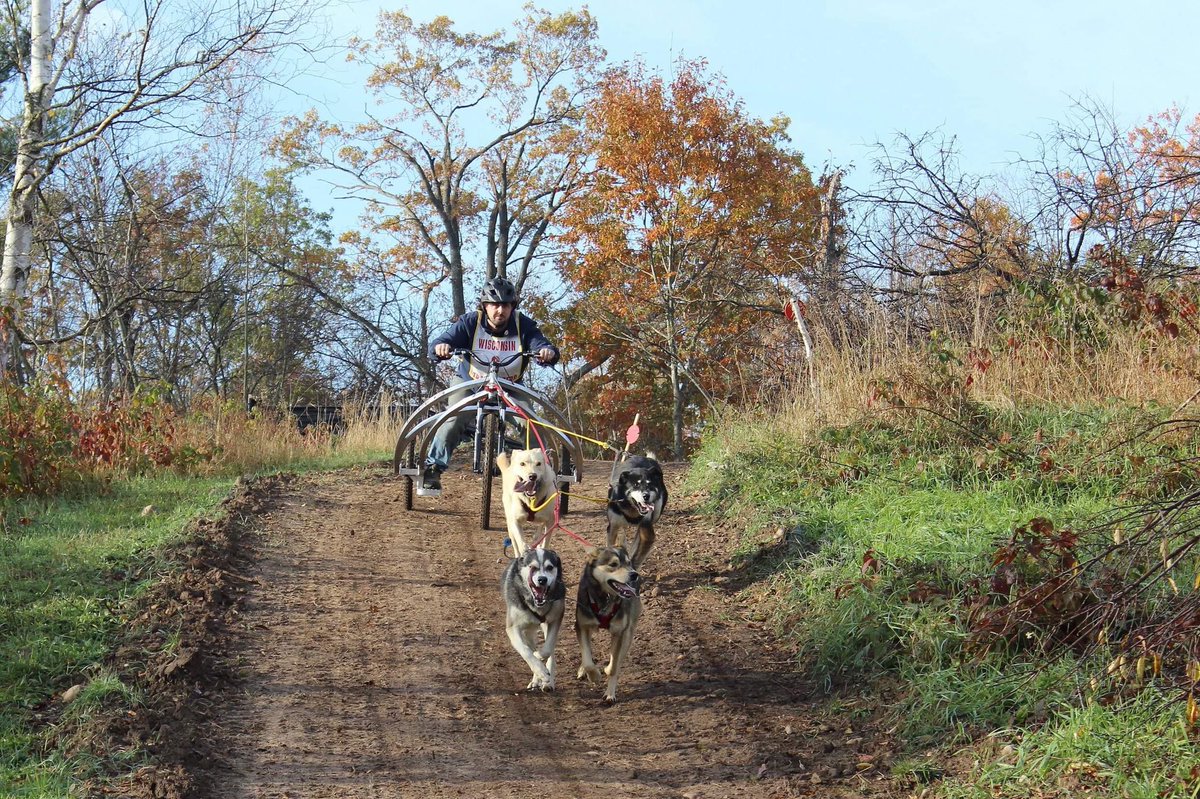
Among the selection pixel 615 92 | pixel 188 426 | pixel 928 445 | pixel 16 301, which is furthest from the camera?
pixel 615 92

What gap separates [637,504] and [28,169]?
26.1ft

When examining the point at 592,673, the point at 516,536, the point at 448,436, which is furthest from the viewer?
the point at 448,436

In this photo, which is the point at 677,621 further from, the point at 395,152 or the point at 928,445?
the point at 395,152

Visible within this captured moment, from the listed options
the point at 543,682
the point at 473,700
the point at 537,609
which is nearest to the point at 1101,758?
the point at 543,682

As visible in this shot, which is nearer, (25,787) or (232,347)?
(25,787)

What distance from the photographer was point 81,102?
39.3ft

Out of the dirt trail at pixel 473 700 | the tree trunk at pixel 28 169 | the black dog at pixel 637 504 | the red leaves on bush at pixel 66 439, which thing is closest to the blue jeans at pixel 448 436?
the dirt trail at pixel 473 700

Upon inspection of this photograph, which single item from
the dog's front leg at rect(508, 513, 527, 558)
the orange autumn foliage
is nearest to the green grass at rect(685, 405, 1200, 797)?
the dog's front leg at rect(508, 513, 527, 558)

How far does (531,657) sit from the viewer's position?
5.80 metres

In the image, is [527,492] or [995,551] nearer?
[995,551]

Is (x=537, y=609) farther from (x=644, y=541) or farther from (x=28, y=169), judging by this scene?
(x=28, y=169)

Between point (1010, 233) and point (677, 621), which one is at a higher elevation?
point (1010, 233)

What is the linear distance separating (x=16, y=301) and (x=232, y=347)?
23980 mm

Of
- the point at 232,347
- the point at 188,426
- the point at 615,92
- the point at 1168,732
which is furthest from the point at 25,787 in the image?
the point at 232,347
